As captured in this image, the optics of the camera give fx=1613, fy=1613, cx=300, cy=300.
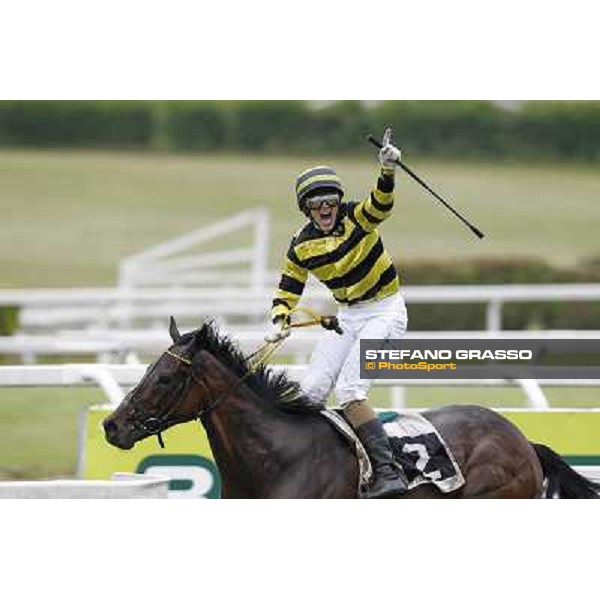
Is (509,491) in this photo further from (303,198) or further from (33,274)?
(33,274)

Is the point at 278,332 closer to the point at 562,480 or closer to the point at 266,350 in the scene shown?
the point at 266,350

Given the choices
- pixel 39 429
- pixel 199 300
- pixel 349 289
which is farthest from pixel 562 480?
pixel 199 300

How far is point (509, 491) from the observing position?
5363mm

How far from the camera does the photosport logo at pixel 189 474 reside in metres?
5.88

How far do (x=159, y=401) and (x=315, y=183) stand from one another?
853 mm

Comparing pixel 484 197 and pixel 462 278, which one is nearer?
pixel 484 197

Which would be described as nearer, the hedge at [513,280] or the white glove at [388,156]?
the white glove at [388,156]

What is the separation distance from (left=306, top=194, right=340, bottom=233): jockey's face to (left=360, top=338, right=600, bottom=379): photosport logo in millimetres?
410

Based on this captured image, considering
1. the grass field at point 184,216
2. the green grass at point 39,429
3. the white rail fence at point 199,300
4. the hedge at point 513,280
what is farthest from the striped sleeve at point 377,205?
the hedge at point 513,280

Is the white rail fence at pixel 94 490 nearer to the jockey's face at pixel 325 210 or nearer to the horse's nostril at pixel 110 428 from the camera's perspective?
the horse's nostril at pixel 110 428

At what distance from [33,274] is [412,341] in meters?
5.76

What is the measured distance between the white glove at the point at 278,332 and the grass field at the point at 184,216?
0.59 metres

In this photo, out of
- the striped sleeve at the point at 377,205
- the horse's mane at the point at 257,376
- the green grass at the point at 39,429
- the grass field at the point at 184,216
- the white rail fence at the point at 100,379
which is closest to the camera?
the striped sleeve at the point at 377,205
